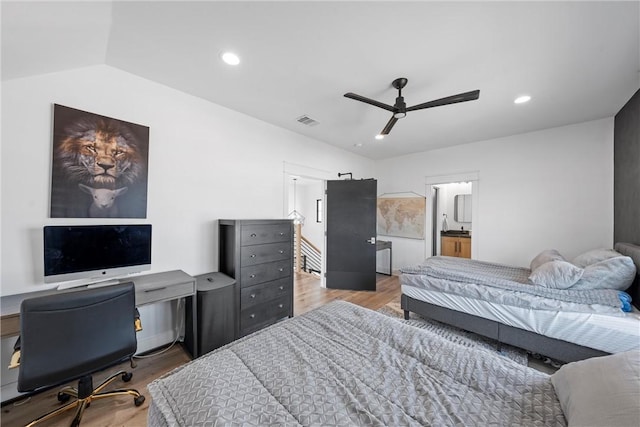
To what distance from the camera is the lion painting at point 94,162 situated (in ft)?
6.45

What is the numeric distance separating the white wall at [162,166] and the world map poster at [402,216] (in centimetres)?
255

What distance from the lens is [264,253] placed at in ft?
9.43

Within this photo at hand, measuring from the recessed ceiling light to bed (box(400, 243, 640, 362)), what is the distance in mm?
3066

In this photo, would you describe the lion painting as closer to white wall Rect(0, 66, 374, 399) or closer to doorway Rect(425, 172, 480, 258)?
white wall Rect(0, 66, 374, 399)

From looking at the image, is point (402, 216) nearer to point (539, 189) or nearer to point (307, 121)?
point (539, 189)

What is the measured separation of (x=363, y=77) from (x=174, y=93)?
2076 mm

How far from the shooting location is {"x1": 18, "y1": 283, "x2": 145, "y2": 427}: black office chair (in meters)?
1.34

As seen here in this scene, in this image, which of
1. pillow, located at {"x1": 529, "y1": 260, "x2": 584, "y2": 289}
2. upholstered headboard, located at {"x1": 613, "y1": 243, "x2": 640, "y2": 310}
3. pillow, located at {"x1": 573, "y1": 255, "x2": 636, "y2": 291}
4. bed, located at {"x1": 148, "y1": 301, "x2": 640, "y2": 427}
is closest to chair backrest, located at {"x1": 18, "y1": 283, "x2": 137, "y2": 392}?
bed, located at {"x1": 148, "y1": 301, "x2": 640, "y2": 427}

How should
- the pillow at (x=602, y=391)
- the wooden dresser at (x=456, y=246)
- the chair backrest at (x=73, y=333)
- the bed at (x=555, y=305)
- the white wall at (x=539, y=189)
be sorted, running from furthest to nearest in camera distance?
the wooden dresser at (x=456, y=246) → the white wall at (x=539, y=189) → the bed at (x=555, y=305) → the chair backrest at (x=73, y=333) → the pillow at (x=602, y=391)

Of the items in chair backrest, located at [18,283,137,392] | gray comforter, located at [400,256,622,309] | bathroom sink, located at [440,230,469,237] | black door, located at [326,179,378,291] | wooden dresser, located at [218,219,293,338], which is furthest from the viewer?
bathroom sink, located at [440,230,469,237]

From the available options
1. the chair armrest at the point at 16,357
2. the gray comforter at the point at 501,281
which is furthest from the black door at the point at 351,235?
the chair armrest at the point at 16,357

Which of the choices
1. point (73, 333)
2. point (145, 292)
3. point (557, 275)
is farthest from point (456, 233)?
point (73, 333)

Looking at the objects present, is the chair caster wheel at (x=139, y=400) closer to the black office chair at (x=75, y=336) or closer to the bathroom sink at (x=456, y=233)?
the black office chair at (x=75, y=336)

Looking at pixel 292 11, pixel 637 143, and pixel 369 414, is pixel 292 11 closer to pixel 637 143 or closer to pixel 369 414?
pixel 369 414
